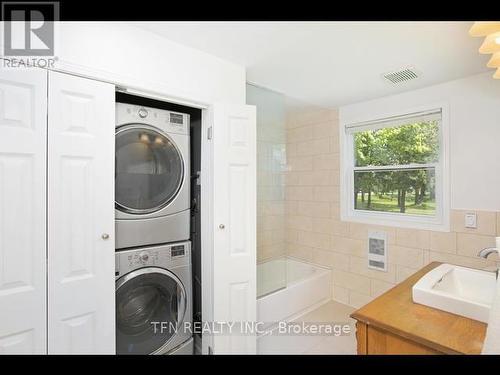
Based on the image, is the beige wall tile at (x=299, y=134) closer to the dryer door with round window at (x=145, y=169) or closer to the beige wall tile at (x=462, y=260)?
the beige wall tile at (x=462, y=260)

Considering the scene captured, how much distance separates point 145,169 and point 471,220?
257cm

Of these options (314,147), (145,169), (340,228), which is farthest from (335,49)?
(340,228)

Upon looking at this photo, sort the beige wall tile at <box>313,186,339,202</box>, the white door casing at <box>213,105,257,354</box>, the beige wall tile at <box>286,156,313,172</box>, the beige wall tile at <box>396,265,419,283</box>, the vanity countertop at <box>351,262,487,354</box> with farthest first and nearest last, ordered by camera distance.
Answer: the beige wall tile at <box>286,156,313,172</box>
the beige wall tile at <box>313,186,339,202</box>
the beige wall tile at <box>396,265,419,283</box>
the white door casing at <box>213,105,257,354</box>
the vanity countertop at <box>351,262,487,354</box>

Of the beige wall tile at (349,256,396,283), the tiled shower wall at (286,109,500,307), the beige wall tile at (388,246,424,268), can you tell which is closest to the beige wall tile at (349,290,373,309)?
the tiled shower wall at (286,109,500,307)

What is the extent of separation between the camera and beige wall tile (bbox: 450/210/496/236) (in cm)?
202

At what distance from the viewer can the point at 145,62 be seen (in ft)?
4.99

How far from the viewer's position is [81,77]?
1.33 meters

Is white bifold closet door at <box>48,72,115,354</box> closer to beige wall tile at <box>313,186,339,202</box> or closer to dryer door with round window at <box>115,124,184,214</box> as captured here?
dryer door with round window at <box>115,124,184,214</box>

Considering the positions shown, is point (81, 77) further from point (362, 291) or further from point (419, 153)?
point (362, 291)

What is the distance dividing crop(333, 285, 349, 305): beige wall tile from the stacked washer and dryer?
1819 mm

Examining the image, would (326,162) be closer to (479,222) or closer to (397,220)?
(397,220)

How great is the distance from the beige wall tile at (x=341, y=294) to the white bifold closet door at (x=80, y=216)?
2.39 meters

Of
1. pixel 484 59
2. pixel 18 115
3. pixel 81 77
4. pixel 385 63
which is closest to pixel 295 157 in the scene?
pixel 385 63
